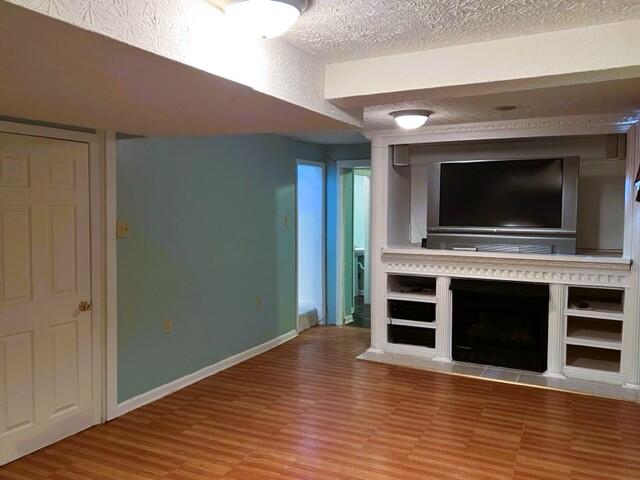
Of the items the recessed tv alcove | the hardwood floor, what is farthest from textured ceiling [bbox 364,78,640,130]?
the hardwood floor

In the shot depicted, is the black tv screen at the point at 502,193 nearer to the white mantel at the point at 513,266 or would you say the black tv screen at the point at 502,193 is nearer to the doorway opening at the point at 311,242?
the white mantel at the point at 513,266

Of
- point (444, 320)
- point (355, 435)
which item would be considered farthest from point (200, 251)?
point (444, 320)

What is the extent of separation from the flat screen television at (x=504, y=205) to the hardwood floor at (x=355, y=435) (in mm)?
1324

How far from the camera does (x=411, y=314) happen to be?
5.24 m

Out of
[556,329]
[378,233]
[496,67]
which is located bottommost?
[556,329]

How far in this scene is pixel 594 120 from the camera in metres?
4.25

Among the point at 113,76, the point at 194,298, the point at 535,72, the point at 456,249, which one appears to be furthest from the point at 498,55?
the point at 194,298

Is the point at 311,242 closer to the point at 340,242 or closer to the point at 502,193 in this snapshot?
the point at 340,242

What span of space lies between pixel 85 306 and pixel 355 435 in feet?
6.59

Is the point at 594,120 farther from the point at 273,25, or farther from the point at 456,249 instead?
the point at 273,25

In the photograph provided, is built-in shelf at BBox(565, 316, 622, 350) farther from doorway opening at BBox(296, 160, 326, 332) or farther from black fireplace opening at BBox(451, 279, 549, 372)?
doorway opening at BBox(296, 160, 326, 332)

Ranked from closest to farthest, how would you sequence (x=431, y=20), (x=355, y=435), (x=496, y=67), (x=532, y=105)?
(x=431, y=20) → (x=496, y=67) → (x=355, y=435) → (x=532, y=105)

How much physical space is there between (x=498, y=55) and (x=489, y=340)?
10.7 ft

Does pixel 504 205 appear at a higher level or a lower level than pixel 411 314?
higher
